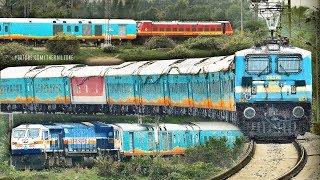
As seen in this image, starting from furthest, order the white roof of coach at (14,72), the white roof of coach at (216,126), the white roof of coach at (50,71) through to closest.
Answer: the white roof of coach at (50,71), the white roof of coach at (14,72), the white roof of coach at (216,126)

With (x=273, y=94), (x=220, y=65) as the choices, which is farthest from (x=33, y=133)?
(x=273, y=94)

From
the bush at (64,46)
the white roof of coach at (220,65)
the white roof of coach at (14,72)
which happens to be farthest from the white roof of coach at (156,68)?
the white roof of coach at (14,72)

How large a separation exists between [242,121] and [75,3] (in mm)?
3390

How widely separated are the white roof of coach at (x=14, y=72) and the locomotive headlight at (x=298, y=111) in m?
3.63

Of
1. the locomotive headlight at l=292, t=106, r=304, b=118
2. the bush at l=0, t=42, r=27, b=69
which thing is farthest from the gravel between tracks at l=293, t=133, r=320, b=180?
the bush at l=0, t=42, r=27, b=69

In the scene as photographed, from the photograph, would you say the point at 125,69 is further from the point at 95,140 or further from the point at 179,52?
the point at 95,140

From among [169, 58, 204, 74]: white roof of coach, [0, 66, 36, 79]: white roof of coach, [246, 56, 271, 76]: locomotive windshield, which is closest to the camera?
[246, 56, 271, 76]: locomotive windshield

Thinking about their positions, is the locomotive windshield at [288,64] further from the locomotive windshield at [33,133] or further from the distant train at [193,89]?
the locomotive windshield at [33,133]

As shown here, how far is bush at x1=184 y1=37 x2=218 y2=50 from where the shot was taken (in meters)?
14.4

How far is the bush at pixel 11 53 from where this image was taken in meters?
14.1

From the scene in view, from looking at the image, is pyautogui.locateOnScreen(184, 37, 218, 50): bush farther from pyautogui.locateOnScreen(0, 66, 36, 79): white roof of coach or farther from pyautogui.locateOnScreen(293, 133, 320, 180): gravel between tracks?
pyautogui.locateOnScreen(0, 66, 36, 79): white roof of coach

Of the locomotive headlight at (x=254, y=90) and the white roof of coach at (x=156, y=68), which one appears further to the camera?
the white roof of coach at (x=156, y=68)

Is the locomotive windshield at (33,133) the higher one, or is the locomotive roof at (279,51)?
the locomotive roof at (279,51)

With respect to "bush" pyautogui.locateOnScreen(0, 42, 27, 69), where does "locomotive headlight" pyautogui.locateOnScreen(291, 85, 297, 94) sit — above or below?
below
